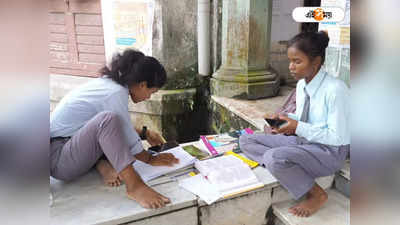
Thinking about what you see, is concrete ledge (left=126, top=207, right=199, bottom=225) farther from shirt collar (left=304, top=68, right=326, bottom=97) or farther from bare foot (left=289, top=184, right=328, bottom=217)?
shirt collar (left=304, top=68, right=326, bottom=97)

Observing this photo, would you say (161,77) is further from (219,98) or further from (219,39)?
(219,39)

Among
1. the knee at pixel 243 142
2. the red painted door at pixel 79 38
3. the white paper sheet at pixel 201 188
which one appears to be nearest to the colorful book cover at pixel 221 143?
the knee at pixel 243 142

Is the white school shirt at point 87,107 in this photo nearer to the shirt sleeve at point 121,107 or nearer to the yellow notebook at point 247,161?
the shirt sleeve at point 121,107

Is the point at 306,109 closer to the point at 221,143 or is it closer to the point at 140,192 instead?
the point at 221,143

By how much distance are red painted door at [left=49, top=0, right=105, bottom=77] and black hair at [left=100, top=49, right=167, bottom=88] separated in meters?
1.93

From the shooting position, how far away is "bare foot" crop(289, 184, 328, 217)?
157 cm

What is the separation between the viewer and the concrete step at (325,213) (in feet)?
4.97

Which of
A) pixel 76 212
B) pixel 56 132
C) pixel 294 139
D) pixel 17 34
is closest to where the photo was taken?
pixel 17 34

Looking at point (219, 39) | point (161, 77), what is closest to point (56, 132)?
point (161, 77)

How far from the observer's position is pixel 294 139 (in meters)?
1.83

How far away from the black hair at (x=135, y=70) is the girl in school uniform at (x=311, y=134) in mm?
717

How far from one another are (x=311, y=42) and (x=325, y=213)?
0.87m

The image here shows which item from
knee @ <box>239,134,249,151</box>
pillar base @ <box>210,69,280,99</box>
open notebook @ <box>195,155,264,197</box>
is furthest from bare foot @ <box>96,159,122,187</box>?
pillar base @ <box>210,69,280,99</box>

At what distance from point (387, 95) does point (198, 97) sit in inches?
130
